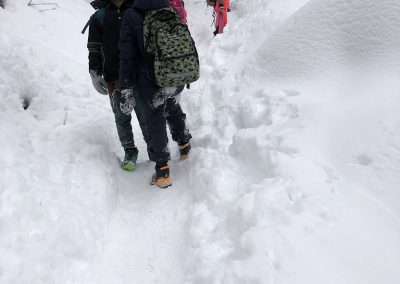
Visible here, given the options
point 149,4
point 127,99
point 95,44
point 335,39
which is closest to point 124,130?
point 127,99

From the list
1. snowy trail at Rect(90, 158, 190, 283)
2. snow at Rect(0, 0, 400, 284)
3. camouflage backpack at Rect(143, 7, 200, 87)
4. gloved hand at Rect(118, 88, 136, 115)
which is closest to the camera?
snow at Rect(0, 0, 400, 284)

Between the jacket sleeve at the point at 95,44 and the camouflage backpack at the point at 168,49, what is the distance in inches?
27.9

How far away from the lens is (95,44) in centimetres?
399

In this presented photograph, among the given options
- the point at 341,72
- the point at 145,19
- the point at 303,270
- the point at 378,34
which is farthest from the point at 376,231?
the point at 145,19

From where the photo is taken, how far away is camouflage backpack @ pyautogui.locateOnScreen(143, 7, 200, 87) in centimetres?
346

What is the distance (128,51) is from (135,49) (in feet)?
0.28

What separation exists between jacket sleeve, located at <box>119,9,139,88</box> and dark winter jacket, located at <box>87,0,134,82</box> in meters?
0.38

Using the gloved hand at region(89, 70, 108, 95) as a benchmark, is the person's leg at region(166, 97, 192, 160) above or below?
below

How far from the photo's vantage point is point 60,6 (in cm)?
965

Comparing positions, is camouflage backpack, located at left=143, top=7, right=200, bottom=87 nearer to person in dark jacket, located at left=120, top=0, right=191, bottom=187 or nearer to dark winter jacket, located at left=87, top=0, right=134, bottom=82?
person in dark jacket, located at left=120, top=0, right=191, bottom=187

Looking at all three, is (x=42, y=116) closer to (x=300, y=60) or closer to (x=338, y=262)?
(x=300, y=60)

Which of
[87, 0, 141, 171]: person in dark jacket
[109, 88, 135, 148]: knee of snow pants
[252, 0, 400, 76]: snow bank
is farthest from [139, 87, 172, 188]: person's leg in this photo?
[252, 0, 400, 76]: snow bank

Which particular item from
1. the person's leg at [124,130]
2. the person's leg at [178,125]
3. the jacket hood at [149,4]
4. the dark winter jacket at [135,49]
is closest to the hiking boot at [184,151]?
the person's leg at [178,125]

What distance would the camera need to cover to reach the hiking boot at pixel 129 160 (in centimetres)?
469
